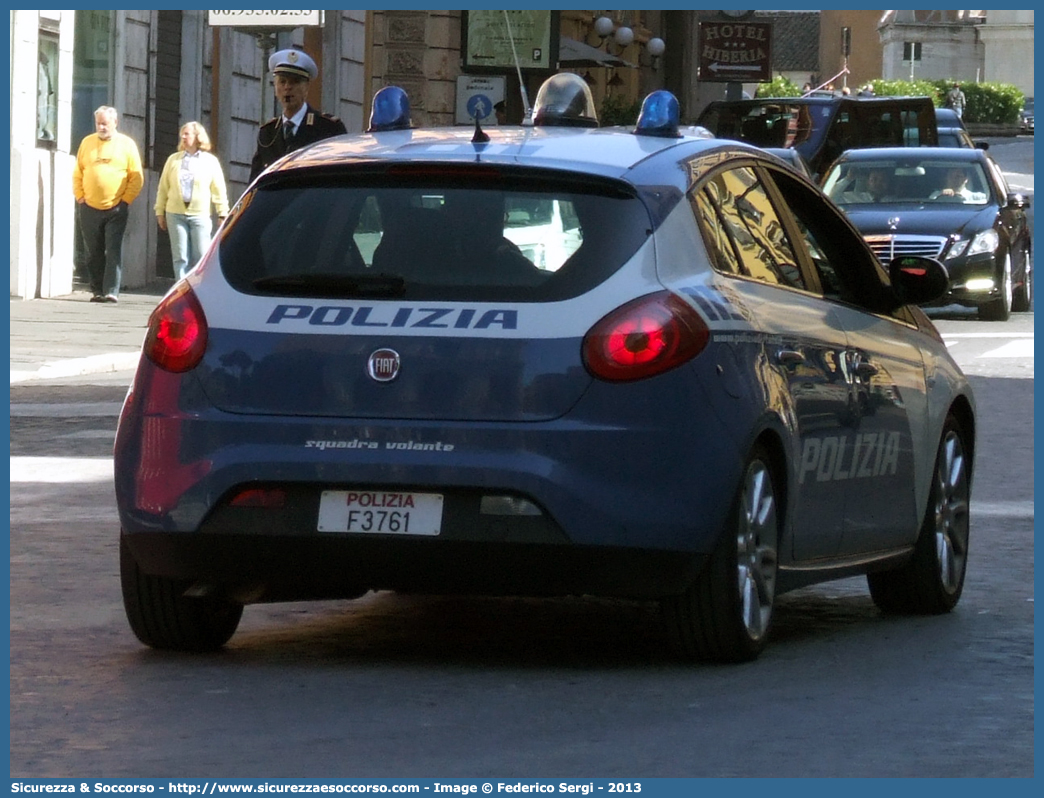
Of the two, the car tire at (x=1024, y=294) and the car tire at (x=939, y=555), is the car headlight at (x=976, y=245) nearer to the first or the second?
the car tire at (x=1024, y=294)

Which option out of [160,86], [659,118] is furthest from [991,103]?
[659,118]

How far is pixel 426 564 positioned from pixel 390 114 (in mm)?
1871

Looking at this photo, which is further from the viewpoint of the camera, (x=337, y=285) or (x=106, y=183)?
(x=106, y=183)

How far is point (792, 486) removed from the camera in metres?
7.76

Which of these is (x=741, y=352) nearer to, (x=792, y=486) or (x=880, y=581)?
(x=792, y=486)

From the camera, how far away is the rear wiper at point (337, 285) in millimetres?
7273

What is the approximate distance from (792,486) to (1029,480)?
5.93 metres

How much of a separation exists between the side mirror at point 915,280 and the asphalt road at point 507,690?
1.05 m

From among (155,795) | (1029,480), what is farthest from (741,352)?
(1029,480)

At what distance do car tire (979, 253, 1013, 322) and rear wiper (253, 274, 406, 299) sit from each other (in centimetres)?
1979

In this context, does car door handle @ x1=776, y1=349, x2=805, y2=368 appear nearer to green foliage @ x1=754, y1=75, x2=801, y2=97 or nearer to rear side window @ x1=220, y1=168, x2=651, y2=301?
rear side window @ x1=220, y1=168, x2=651, y2=301

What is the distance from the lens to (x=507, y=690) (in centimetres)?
702

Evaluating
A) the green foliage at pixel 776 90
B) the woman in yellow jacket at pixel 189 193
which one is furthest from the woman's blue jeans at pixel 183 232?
the green foliage at pixel 776 90

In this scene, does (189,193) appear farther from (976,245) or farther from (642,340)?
(642,340)
